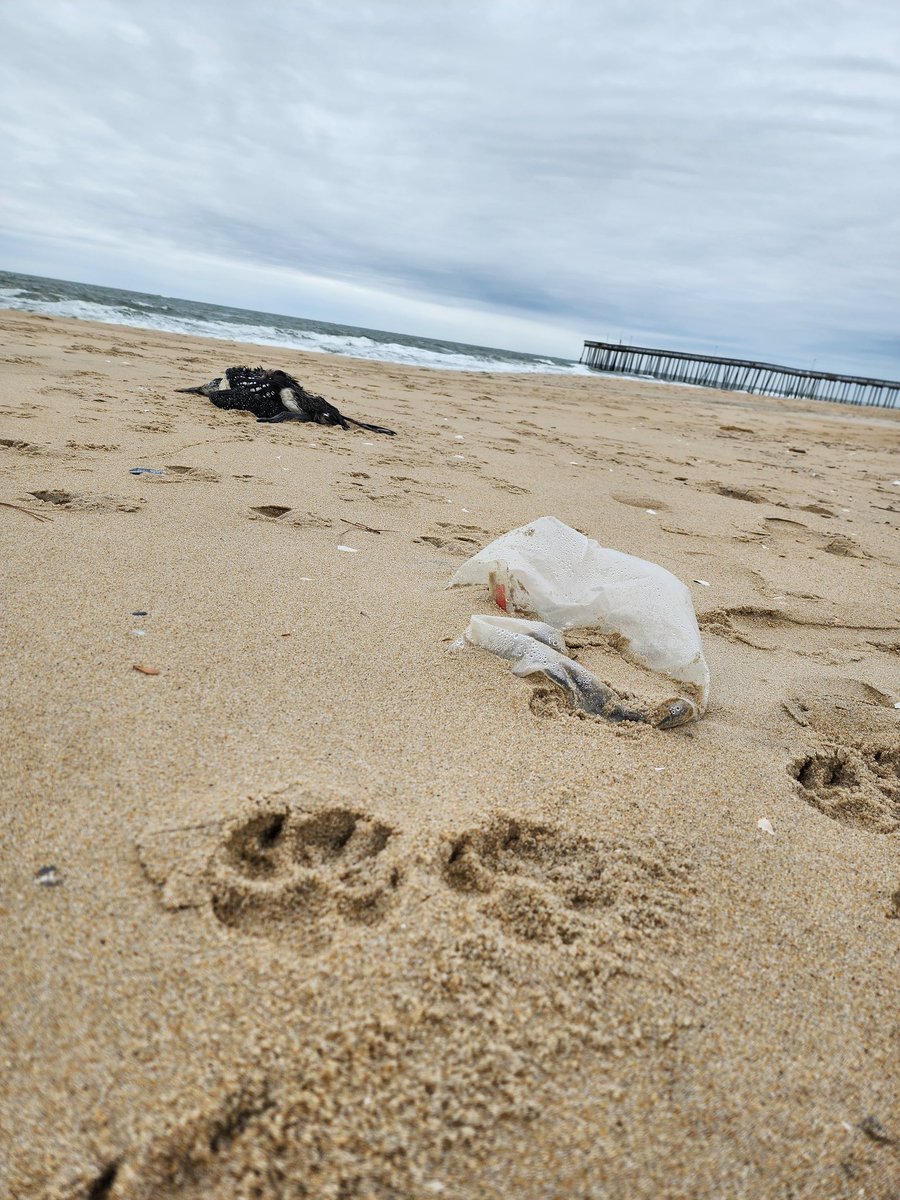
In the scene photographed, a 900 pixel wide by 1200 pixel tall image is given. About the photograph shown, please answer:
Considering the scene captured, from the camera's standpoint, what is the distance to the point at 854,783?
1.75 metres

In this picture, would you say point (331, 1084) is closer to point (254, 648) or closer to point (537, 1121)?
point (537, 1121)

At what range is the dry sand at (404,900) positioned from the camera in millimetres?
855

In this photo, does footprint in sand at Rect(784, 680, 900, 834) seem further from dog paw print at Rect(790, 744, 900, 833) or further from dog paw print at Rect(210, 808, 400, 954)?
dog paw print at Rect(210, 808, 400, 954)

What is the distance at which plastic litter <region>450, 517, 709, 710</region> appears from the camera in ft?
6.54

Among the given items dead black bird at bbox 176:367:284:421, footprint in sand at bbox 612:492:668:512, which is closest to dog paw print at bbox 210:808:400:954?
footprint in sand at bbox 612:492:668:512

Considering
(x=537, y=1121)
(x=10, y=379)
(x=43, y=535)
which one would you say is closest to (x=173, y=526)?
(x=43, y=535)

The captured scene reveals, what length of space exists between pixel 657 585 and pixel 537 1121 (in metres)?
1.59

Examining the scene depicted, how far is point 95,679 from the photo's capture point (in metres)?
1.62

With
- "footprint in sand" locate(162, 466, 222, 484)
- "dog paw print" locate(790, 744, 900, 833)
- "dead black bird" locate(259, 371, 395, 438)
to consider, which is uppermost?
"dead black bird" locate(259, 371, 395, 438)

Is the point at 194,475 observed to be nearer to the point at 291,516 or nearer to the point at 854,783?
the point at 291,516

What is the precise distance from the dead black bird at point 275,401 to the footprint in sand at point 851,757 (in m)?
3.75

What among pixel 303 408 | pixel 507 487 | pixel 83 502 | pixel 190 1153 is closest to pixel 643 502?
pixel 507 487

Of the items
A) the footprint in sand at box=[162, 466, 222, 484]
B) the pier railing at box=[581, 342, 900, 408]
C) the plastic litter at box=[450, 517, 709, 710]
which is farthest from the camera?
the pier railing at box=[581, 342, 900, 408]

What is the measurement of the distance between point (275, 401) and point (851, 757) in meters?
4.24
